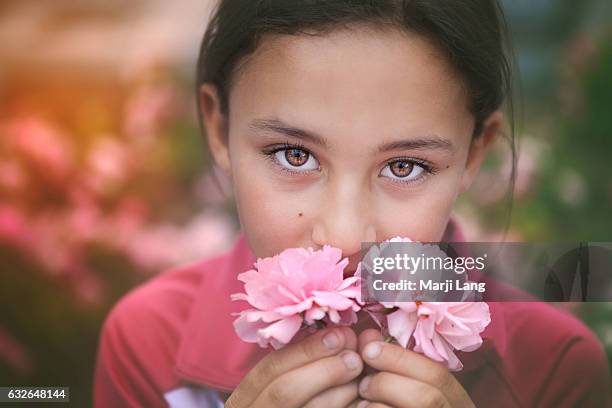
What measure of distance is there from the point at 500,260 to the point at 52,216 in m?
0.74

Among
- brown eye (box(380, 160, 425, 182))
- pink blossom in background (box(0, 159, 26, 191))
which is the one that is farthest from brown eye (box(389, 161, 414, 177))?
pink blossom in background (box(0, 159, 26, 191))

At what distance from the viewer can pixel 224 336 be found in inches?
50.5

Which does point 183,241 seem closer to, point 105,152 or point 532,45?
point 105,152

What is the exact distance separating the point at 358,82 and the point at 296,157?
0.46 ft

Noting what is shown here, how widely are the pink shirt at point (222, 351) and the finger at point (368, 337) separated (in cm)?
21

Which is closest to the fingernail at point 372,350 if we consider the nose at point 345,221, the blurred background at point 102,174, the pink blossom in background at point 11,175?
the nose at point 345,221

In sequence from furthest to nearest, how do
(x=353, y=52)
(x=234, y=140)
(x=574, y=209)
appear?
(x=574, y=209) < (x=234, y=140) < (x=353, y=52)

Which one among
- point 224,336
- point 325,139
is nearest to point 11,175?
point 224,336

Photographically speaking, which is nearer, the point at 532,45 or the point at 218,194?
the point at 532,45

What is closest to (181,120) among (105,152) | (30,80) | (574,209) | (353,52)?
(105,152)

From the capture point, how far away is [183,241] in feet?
4.52

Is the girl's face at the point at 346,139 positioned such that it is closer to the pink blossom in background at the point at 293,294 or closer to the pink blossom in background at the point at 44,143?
the pink blossom in background at the point at 293,294

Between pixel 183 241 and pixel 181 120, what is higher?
pixel 181 120

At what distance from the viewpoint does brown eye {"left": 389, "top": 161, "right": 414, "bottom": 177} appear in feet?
3.66
